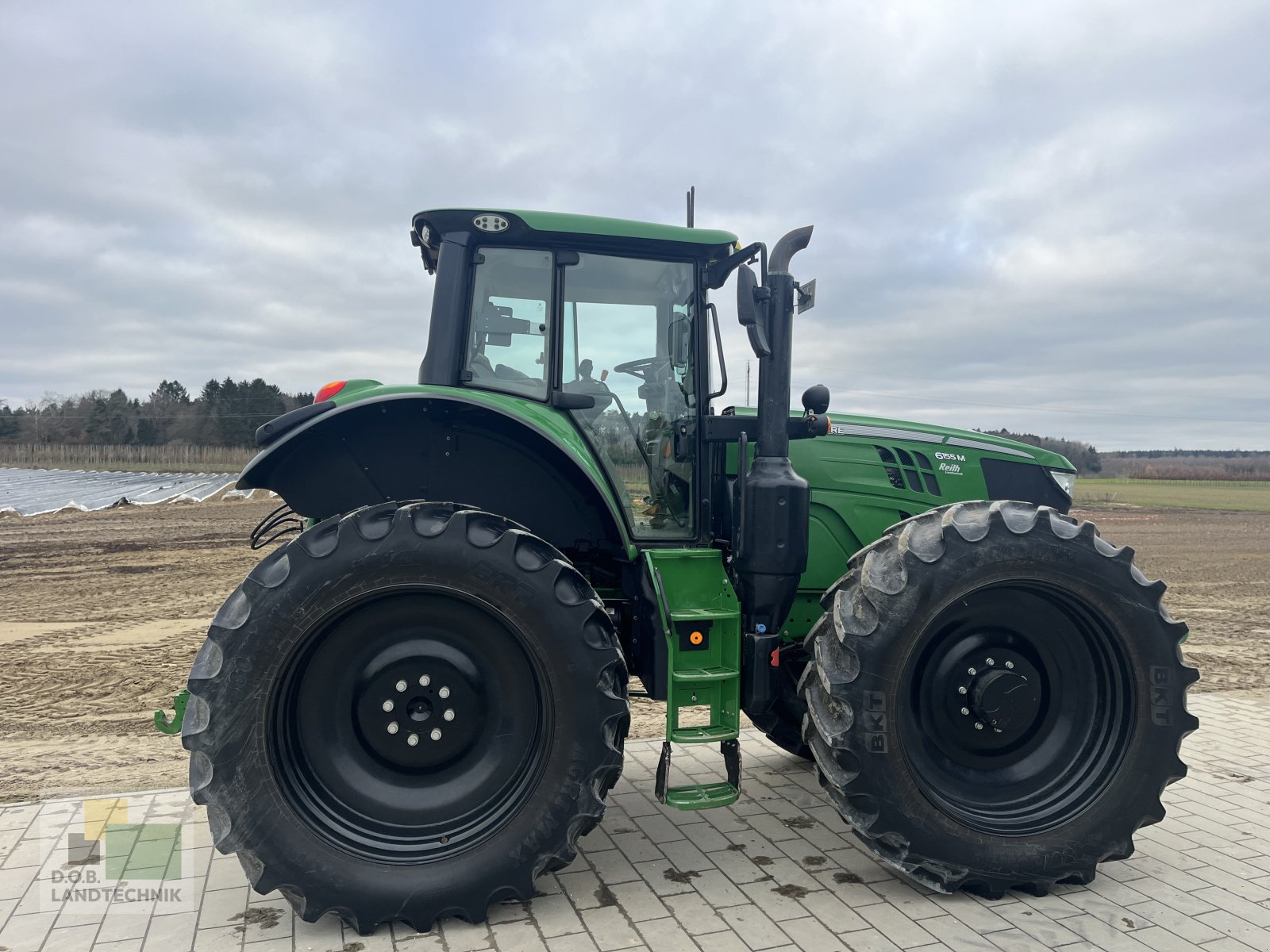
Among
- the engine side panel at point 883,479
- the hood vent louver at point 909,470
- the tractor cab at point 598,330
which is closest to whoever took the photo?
the tractor cab at point 598,330

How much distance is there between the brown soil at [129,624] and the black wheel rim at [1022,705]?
7.76ft

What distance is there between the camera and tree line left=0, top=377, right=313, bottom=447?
1849 inches

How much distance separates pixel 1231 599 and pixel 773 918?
11.2m

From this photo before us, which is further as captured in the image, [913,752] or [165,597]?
[165,597]

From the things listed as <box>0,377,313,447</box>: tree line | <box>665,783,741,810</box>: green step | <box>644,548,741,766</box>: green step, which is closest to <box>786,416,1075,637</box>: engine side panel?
<box>644,548,741,766</box>: green step

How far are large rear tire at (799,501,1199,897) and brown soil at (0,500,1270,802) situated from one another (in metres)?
2.38

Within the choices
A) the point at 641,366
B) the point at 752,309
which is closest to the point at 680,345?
the point at 641,366

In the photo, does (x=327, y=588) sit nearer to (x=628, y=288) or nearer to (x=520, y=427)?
(x=520, y=427)

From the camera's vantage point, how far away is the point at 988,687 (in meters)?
3.28

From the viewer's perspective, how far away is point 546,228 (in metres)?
3.53

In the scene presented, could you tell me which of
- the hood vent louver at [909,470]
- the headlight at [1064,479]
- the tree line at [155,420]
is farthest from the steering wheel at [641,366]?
the tree line at [155,420]

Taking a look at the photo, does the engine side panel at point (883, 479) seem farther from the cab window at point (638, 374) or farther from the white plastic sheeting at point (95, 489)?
the white plastic sheeting at point (95, 489)

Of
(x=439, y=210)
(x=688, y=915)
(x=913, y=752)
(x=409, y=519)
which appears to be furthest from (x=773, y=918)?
(x=439, y=210)

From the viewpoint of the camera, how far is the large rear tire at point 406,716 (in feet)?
9.29
